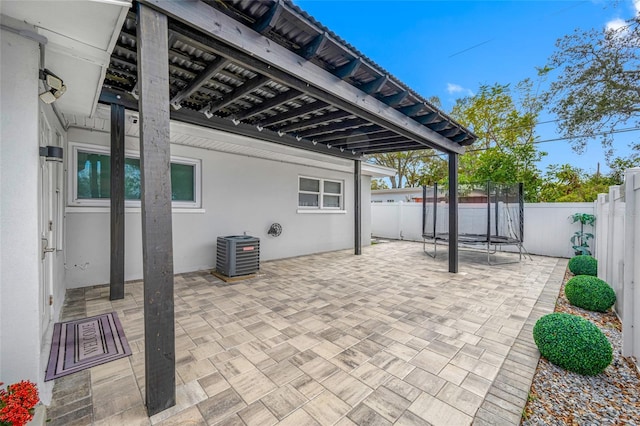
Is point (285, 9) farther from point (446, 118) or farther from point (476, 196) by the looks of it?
point (476, 196)

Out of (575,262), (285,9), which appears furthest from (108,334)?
(575,262)

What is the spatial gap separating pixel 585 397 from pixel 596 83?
10.9 metres

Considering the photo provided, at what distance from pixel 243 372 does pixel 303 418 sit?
27.4 inches

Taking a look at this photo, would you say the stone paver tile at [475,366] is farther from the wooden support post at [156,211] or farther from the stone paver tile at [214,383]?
the wooden support post at [156,211]

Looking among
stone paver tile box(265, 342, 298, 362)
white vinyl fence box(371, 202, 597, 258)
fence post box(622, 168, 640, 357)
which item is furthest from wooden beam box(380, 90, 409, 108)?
white vinyl fence box(371, 202, 597, 258)

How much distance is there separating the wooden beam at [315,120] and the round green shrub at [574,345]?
11.7 feet

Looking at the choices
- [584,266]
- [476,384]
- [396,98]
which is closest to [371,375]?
[476,384]

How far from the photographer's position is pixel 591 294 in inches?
139

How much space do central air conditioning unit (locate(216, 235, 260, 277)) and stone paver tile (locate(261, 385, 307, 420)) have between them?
3.20 meters

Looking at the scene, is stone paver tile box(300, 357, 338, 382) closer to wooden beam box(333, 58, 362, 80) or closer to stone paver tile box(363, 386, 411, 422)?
stone paver tile box(363, 386, 411, 422)

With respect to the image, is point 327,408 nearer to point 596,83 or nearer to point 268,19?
point 268,19

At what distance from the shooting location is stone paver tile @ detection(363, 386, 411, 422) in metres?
1.70

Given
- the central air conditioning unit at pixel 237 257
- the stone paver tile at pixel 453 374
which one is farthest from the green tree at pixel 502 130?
the stone paver tile at pixel 453 374

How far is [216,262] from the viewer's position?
5.43 metres
